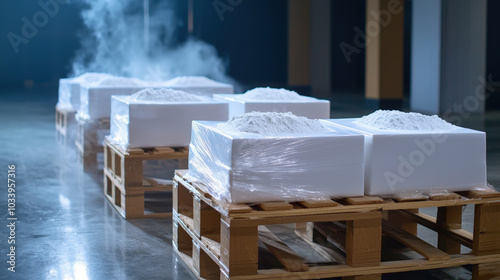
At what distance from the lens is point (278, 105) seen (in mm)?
5395

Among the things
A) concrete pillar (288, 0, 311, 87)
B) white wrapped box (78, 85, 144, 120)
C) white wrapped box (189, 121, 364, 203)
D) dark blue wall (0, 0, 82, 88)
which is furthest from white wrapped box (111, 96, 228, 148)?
dark blue wall (0, 0, 82, 88)

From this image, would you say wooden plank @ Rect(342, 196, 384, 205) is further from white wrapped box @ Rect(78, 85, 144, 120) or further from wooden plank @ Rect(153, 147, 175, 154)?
white wrapped box @ Rect(78, 85, 144, 120)

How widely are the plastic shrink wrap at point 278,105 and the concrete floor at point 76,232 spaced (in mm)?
1160

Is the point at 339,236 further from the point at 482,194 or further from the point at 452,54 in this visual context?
Answer: the point at 452,54

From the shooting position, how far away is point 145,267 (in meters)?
3.76

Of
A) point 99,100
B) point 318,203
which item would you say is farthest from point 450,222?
point 99,100

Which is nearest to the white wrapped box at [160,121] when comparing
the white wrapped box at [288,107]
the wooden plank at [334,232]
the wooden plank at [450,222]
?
the white wrapped box at [288,107]

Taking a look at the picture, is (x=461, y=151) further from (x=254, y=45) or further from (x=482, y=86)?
(x=254, y=45)

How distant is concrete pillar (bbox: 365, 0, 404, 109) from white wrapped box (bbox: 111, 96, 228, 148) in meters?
9.91

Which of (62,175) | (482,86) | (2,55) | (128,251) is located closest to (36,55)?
(2,55)

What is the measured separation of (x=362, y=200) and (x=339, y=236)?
2.14 feet

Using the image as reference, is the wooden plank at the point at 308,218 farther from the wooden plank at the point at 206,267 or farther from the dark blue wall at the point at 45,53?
the dark blue wall at the point at 45,53

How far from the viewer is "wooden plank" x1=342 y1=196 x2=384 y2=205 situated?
3.20 m

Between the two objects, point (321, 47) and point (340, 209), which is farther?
point (321, 47)
